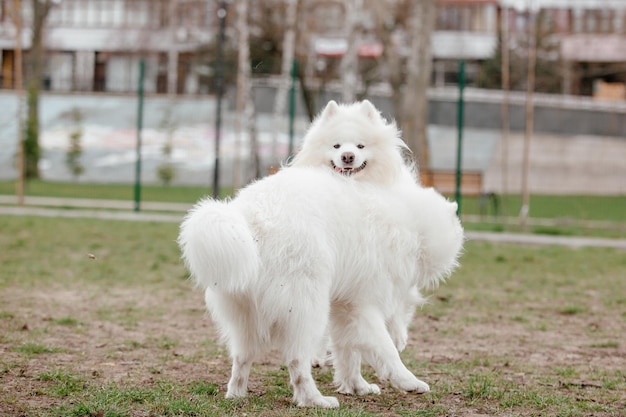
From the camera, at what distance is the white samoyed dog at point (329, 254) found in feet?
16.8

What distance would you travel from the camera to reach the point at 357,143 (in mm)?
5914

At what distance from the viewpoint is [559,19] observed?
62.3m

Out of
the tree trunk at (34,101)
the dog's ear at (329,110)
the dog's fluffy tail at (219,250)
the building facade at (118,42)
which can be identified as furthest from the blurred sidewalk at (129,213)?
the dog's fluffy tail at (219,250)

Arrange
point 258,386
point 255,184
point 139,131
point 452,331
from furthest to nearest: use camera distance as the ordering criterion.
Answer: point 139,131
point 452,331
point 258,386
point 255,184

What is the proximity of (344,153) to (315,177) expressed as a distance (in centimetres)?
26

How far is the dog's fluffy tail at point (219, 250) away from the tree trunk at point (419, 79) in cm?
2049

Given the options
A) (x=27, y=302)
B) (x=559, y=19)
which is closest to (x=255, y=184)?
(x=27, y=302)

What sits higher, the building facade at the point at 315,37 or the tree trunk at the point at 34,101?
the building facade at the point at 315,37

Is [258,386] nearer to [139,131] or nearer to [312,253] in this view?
[312,253]

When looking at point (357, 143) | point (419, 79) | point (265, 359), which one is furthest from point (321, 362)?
point (419, 79)

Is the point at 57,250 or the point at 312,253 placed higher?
the point at 312,253

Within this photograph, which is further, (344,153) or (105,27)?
(105,27)

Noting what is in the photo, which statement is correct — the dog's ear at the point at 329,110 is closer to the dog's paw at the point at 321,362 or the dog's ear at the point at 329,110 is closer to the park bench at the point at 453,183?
the dog's paw at the point at 321,362

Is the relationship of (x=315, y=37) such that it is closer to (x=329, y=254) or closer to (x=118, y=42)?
(x=118, y=42)
